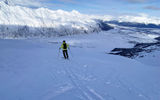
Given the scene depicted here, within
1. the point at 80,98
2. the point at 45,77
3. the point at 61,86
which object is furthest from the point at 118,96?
the point at 45,77

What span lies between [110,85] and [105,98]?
71.7 inches

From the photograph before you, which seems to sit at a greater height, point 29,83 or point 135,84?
point 29,83

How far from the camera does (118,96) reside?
659 centimetres

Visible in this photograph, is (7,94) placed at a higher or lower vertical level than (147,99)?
higher

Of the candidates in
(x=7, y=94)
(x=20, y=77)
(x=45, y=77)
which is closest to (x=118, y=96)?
(x=45, y=77)

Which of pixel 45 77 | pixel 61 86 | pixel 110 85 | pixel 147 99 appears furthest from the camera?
pixel 45 77

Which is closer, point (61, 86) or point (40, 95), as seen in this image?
point (40, 95)

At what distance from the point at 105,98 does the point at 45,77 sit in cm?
452

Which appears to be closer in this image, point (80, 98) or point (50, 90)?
point (80, 98)

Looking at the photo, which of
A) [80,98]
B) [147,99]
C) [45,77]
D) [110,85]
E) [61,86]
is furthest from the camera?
[45,77]

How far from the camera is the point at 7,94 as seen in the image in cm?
608

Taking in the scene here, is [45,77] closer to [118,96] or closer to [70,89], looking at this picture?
[70,89]

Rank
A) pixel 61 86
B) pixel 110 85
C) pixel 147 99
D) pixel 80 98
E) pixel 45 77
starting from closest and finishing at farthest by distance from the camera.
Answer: pixel 80 98, pixel 147 99, pixel 61 86, pixel 110 85, pixel 45 77

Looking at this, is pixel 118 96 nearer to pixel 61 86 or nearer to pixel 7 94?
pixel 61 86
